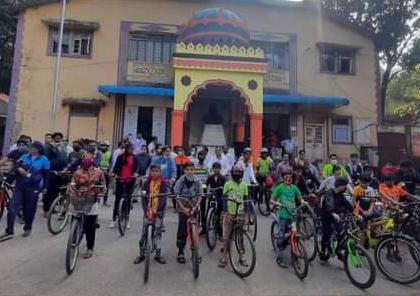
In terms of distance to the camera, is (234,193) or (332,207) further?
(332,207)

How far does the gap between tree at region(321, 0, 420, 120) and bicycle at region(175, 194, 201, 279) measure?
599 inches

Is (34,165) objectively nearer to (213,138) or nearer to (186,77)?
(186,77)

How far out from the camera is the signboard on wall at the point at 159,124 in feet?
52.2

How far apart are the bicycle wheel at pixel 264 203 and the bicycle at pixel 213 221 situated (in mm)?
2930

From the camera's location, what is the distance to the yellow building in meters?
15.1

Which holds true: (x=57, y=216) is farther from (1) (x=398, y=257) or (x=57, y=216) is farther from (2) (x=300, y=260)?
(1) (x=398, y=257)

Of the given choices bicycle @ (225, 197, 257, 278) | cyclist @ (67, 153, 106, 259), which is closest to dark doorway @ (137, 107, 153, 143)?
cyclist @ (67, 153, 106, 259)

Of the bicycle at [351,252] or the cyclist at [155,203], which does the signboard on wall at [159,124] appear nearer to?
the cyclist at [155,203]

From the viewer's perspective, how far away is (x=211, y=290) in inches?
189

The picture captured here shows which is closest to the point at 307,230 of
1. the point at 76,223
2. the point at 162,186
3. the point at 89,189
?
the point at 162,186

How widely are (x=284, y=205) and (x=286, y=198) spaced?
147mm

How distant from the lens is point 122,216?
23.7 feet

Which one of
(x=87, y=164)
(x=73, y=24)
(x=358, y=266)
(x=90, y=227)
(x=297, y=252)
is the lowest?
(x=358, y=266)

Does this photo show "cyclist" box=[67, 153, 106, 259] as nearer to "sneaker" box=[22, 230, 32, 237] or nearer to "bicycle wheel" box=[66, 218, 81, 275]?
"bicycle wheel" box=[66, 218, 81, 275]
